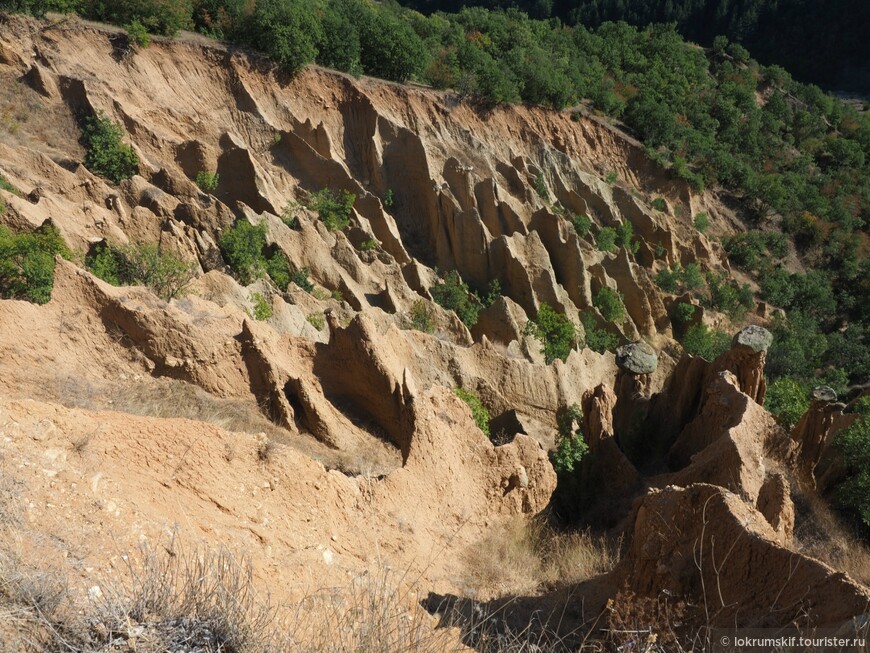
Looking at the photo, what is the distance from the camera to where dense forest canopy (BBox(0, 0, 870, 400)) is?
29.9 m

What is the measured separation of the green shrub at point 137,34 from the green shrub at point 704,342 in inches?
1054

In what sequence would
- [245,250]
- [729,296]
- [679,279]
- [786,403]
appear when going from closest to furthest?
[786,403] < [245,250] < [729,296] < [679,279]

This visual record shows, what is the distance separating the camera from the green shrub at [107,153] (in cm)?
2177

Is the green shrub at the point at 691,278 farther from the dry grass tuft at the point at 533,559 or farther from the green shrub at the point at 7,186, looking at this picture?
the green shrub at the point at 7,186

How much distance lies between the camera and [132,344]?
11180 mm

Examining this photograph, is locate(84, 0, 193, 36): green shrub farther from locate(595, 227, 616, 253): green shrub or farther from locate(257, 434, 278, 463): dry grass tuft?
locate(257, 434, 278, 463): dry grass tuft

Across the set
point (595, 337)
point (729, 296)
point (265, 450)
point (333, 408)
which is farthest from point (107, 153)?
point (729, 296)

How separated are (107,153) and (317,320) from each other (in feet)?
35.3

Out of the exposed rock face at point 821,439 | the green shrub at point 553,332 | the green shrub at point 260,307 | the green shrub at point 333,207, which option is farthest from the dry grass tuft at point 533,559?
the green shrub at point 333,207

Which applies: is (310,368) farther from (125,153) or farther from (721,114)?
(721,114)

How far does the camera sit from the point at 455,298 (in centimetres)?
2525

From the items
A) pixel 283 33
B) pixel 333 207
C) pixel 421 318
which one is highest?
pixel 283 33

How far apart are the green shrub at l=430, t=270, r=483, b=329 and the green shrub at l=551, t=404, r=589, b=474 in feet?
32.6

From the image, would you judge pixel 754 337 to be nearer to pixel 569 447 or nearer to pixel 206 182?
pixel 569 447
